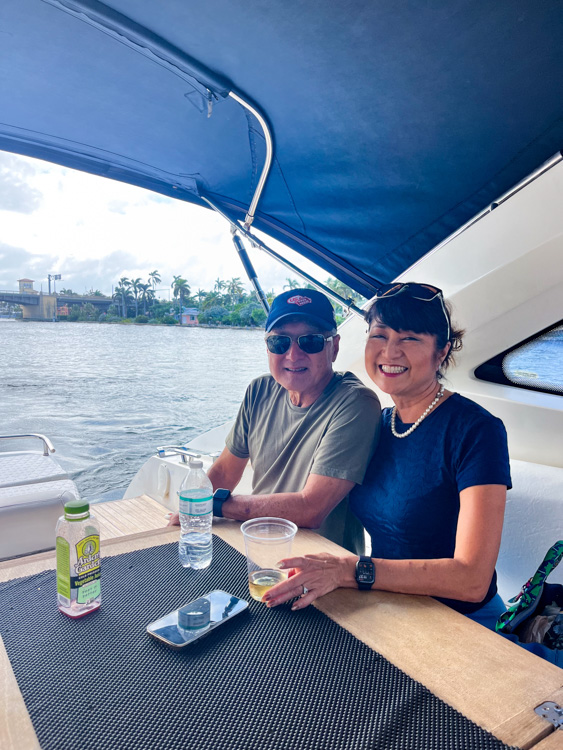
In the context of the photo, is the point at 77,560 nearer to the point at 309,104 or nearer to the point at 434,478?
the point at 434,478

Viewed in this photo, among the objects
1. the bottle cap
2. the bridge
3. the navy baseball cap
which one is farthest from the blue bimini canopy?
the bridge

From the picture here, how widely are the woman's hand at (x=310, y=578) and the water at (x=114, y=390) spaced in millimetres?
3661

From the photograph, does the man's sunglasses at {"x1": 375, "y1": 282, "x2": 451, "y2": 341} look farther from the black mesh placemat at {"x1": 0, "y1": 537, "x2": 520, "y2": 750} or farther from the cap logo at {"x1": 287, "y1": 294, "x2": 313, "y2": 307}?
the black mesh placemat at {"x1": 0, "y1": 537, "x2": 520, "y2": 750}

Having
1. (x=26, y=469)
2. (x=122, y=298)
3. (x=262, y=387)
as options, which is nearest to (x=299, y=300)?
(x=262, y=387)

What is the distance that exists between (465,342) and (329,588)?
62.7 inches

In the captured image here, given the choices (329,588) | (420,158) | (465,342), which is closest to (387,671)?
(329,588)

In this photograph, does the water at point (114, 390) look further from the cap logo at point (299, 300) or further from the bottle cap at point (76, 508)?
the bottle cap at point (76, 508)

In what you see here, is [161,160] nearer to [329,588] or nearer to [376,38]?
[376,38]

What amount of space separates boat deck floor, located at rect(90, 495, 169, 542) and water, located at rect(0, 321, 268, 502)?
176cm

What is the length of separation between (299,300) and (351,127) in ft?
1.92

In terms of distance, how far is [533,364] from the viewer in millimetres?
2215

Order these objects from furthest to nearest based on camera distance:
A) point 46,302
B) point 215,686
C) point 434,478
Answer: point 46,302, point 434,478, point 215,686

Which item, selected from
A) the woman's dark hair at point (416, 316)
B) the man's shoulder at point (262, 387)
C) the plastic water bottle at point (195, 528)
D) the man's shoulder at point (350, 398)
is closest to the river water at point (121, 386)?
the man's shoulder at point (262, 387)

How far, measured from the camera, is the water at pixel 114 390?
26.1ft
